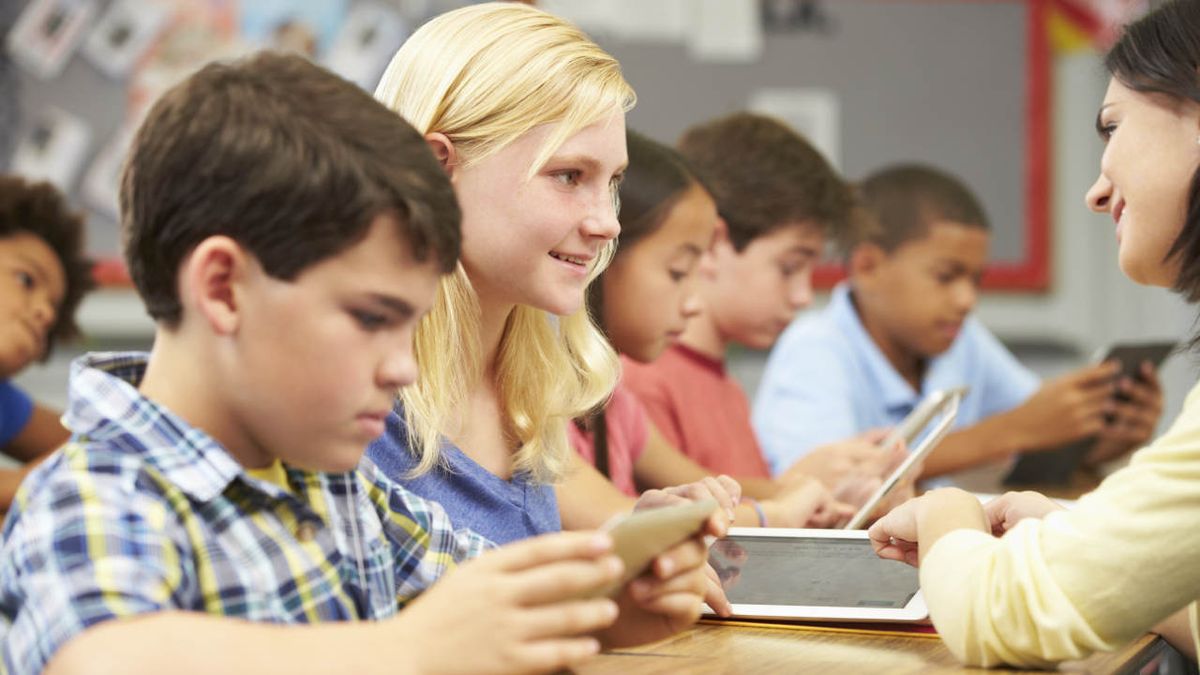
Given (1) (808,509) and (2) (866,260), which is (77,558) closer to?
(1) (808,509)

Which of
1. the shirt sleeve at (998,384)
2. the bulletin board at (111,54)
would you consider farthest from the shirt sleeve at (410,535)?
the bulletin board at (111,54)

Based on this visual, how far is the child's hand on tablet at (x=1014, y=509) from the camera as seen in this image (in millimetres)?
1037

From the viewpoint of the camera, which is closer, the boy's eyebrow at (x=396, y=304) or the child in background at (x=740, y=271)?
the boy's eyebrow at (x=396, y=304)

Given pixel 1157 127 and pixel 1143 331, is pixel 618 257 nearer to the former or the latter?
pixel 1157 127

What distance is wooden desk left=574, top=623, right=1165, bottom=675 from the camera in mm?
892

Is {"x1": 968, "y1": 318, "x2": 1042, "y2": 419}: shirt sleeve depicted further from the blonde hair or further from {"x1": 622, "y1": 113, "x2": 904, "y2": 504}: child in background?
the blonde hair

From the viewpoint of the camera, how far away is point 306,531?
0.77 metres

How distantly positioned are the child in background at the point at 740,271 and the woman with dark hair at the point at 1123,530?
3.00 ft

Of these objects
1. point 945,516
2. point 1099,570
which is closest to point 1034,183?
point 945,516

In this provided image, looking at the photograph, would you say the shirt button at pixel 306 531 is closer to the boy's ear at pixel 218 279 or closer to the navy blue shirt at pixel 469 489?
the boy's ear at pixel 218 279

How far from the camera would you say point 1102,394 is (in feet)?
7.54

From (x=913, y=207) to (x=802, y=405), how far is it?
1.68 ft

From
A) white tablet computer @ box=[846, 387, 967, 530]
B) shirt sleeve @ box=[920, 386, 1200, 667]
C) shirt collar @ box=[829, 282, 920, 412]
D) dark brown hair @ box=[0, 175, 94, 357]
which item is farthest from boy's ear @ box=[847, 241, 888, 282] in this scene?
shirt sleeve @ box=[920, 386, 1200, 667]

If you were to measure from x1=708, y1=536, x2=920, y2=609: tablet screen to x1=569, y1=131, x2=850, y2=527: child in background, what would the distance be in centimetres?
47
